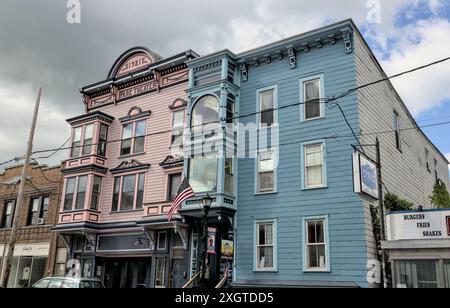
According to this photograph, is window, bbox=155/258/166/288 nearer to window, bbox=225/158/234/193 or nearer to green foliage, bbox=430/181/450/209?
window, bbox=225/158/234/193

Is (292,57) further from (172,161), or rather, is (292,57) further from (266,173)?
(172,161)

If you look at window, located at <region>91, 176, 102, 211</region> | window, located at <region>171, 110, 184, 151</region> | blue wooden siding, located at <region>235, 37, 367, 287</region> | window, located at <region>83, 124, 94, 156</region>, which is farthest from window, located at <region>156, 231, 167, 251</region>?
window, located at <region>83, 124, 94, 156</region>

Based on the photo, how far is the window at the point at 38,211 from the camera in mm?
30031

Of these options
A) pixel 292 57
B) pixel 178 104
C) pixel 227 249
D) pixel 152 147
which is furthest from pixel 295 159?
pixel 152 147

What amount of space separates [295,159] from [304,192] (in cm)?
153

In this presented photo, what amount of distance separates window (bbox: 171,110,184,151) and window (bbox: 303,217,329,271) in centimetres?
818

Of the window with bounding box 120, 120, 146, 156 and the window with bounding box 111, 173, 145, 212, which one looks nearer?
the window with bounding box 111, 173, 145, 212

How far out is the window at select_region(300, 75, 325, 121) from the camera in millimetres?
19219

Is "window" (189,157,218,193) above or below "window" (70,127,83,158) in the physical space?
below

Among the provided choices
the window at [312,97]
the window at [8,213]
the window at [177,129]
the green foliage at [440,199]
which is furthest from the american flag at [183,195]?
the window at [8,213]

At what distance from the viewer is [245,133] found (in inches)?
826

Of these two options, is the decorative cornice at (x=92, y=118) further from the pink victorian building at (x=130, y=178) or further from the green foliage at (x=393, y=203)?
the green foliage at (x=393, y=203)

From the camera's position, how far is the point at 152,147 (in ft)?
80.2

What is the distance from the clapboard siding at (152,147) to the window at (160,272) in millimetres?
2680
